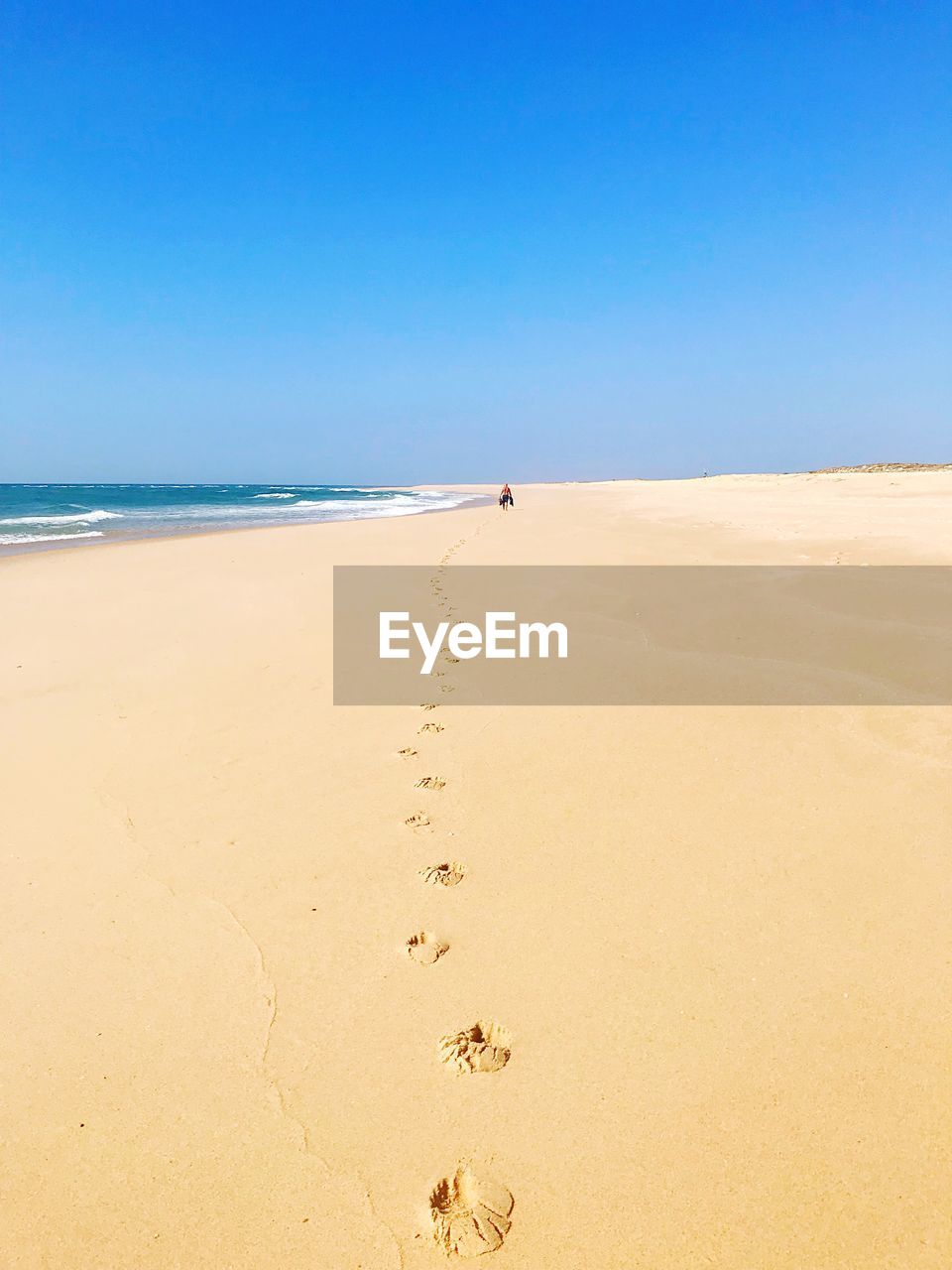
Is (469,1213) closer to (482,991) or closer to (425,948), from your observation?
(482,991)

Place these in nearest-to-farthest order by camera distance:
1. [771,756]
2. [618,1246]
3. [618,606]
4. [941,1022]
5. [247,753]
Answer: [618,1246]
[941,1022]
[771,756]
[247,753]
[618,606]

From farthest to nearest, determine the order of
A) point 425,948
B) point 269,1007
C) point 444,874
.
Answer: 1. point 444,874
2. point 425,948
3. point 269,1007

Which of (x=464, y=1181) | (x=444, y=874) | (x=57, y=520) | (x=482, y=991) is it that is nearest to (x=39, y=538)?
(x=57, y=520)

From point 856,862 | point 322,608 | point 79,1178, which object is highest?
point 322,608

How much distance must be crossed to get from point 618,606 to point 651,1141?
18.9ft

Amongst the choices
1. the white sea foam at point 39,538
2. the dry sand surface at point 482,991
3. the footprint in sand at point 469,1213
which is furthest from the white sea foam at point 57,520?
the footprint in sand at point 469,1213

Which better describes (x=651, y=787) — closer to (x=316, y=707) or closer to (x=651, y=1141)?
(x=651, y=1141)

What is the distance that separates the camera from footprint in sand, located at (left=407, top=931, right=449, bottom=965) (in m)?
2.41

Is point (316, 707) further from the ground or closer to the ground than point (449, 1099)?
further from the ground

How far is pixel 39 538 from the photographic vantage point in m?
18.9

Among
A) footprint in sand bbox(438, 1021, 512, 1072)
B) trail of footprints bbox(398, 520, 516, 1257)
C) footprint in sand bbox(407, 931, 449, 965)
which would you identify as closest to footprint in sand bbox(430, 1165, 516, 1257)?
trail of footprints bbox(398, 520, 516, 1257)

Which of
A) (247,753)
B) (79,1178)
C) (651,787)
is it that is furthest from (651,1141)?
(247,753)

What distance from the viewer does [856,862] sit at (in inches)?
112

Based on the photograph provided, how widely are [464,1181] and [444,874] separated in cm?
125
